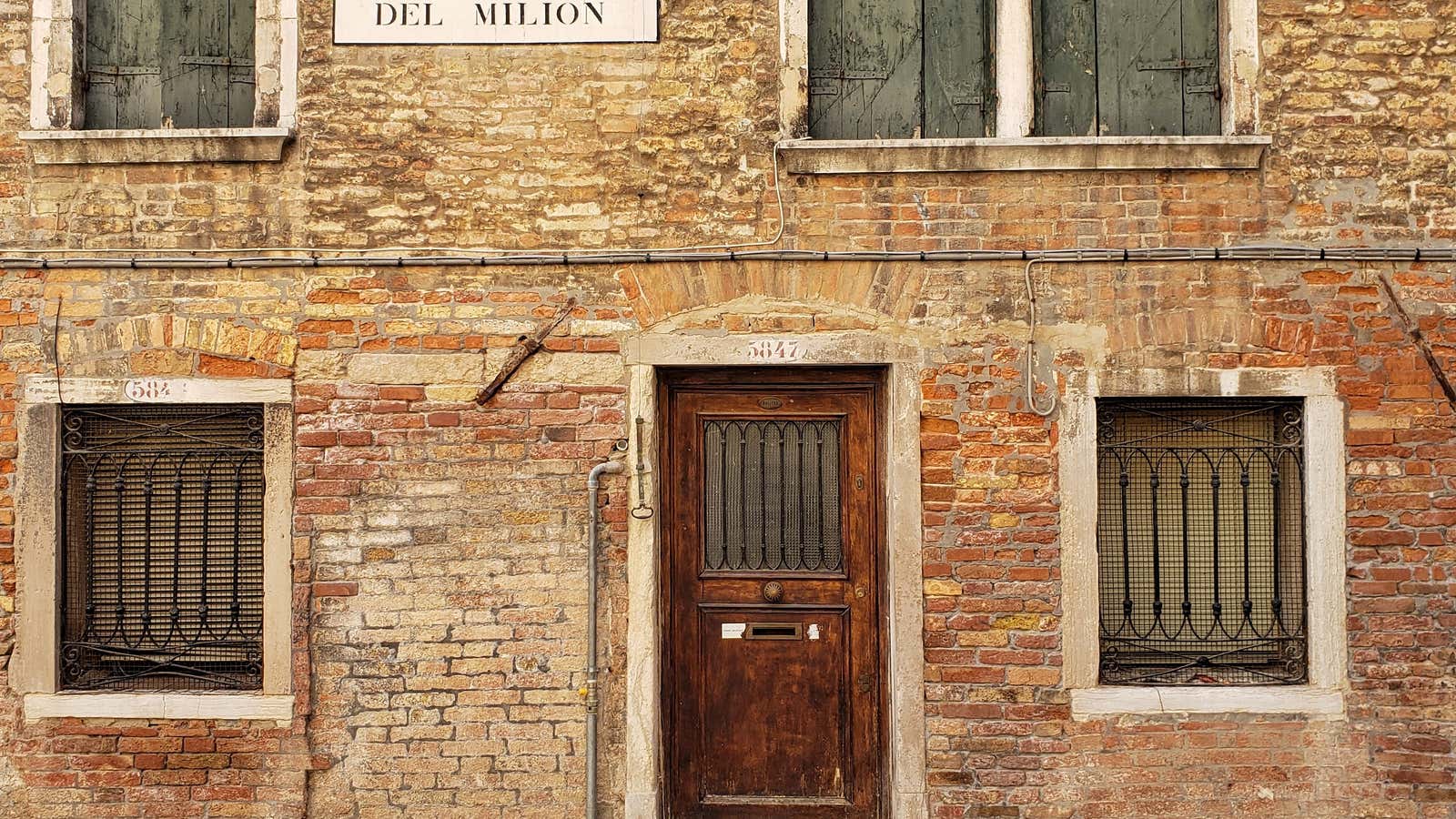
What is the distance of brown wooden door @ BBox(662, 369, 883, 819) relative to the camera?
16.8 feet

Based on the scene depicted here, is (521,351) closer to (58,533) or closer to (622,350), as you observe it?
(622,350)

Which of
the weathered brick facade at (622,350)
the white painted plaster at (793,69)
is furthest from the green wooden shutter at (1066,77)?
the white painted plaster at (793,69)

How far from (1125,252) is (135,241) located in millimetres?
4791

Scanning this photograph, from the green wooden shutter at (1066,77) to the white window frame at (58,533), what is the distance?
13.2 ft

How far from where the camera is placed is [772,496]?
5.14m

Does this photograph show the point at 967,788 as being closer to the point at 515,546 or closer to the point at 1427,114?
the point at 515,546

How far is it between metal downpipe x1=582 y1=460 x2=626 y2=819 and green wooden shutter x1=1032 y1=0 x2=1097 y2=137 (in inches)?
110

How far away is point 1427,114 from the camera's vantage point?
16.1ft

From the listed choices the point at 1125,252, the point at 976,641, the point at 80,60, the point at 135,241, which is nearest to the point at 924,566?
the point at 976,641

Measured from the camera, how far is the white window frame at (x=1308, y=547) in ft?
16.0

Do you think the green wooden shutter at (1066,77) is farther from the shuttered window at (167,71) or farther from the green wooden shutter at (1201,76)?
the shuttered window at (167,71)

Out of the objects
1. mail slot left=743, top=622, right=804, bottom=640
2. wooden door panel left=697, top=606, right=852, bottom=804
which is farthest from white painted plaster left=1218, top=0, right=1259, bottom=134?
mail slot left=743, top=622, right=804, bottom=640

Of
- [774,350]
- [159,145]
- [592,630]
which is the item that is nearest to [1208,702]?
[774,350]

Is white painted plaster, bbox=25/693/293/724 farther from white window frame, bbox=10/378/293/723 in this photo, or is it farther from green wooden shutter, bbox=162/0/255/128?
green wooden shutter, bbox=162/0/255/128
